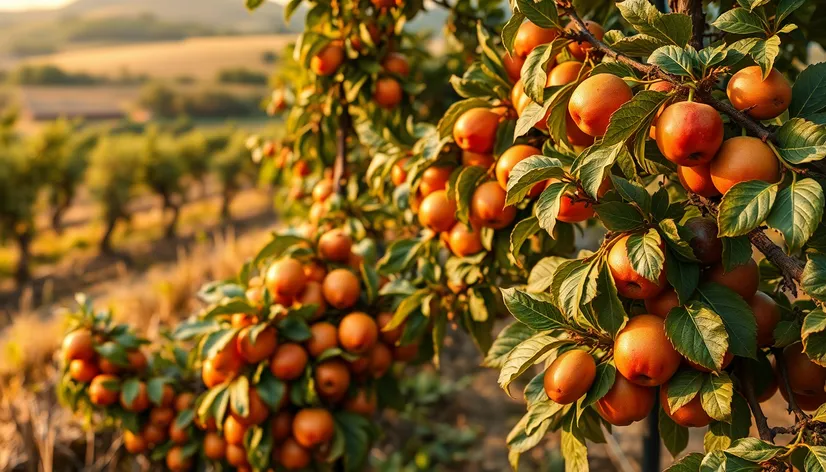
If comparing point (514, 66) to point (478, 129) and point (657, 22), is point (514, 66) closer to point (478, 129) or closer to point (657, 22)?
point (478, 129)

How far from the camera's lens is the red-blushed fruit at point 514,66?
3.82ft

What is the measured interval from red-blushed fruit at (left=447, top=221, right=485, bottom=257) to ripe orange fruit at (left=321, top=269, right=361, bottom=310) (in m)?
0.35

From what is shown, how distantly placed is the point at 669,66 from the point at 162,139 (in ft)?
49.7

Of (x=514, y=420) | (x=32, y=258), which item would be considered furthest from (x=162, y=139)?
(x=514, y=420)

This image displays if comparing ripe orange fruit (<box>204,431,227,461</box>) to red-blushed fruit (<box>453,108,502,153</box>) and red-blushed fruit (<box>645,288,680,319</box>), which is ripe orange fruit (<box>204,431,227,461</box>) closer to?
red-blushed fruit (<box>453,108,502,153</box>)

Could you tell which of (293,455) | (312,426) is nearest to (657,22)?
(312,426)

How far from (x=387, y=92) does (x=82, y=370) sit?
1.21 m

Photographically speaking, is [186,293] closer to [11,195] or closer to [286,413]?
[286,413]

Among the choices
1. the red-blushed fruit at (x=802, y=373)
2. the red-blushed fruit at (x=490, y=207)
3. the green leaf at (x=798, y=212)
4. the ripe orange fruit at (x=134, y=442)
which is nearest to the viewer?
the green leaf at (x=798, y=212)

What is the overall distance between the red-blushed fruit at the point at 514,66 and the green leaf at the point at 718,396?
2.20 ft

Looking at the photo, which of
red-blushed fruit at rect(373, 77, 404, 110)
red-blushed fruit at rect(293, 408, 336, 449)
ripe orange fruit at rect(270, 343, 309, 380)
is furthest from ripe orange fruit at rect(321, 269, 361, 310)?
red-blushed fruit at rect(373, 77, 404, 110)

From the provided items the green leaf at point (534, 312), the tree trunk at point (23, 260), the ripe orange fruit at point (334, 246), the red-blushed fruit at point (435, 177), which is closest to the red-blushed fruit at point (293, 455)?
the ripe orange fruit at point (334, 246)

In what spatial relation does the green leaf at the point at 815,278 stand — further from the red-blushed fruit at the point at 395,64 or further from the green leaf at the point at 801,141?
the red-blushed fruit at the point at 395,64

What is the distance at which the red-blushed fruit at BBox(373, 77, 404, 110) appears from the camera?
1.69m
